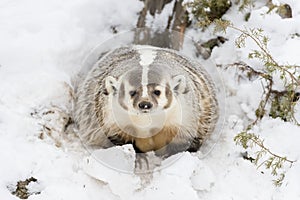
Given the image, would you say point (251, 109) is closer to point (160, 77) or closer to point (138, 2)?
point (160, 77)

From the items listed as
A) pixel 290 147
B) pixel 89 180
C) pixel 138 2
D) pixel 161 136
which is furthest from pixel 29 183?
pixel 138 2

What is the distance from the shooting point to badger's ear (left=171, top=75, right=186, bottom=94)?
2896mm

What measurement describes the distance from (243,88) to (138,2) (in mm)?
942

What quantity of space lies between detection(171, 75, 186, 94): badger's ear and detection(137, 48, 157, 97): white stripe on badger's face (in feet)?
0.51

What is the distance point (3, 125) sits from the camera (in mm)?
2871

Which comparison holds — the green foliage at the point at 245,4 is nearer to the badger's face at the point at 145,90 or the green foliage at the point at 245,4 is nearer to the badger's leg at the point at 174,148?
the badger's face at the point at 145,90

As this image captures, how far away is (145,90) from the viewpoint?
2.72 meters

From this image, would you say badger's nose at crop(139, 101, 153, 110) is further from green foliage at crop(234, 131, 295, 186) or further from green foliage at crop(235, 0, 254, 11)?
green foliage at crop(235, 0, 254, 11)

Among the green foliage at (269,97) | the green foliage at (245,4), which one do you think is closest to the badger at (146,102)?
the green foliage at (269,97)

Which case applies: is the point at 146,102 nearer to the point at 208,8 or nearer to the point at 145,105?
the point at 145,105

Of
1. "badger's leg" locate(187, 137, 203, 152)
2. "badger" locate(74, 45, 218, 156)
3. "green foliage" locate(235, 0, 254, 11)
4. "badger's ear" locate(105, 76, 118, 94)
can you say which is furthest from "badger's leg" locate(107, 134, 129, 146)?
"green foliage" locate(235, 0, 254, 11)

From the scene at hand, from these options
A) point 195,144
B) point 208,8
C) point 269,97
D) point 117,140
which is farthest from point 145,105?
point 208,8

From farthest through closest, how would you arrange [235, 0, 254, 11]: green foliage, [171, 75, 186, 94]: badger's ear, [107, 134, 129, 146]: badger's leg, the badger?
[235, 0, 254, 11]: green foliage
[107, 134, 129, 146]: badger's leg
[171, 75, 186, 94]: badger's ear
the badger

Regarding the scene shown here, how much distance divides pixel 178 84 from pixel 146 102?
0.30m
